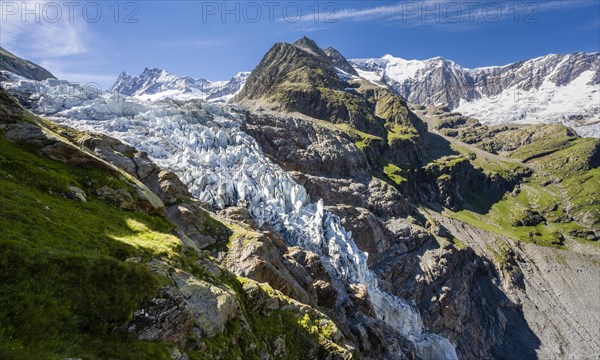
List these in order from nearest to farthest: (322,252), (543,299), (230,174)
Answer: (322,252), (230,174), (543,299)

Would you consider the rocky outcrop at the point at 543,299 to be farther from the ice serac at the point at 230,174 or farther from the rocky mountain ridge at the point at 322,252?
the ice serac at the point at 230,174

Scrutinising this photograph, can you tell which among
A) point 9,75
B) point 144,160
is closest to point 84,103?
point 9,75

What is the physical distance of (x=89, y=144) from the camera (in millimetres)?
42781

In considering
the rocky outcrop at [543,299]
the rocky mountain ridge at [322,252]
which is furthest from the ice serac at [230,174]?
the rocky outcrop at [543,299]

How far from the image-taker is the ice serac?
249 feet

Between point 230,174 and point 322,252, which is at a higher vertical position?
point 230,174

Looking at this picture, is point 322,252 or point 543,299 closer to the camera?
point 322,252

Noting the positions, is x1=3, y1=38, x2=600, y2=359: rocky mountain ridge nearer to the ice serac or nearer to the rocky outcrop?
the ice serac

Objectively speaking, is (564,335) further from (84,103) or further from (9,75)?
(9,75)

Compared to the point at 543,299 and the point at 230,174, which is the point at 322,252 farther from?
the point at 543,299

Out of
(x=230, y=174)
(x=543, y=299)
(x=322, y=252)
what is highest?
(x=230, y=174)

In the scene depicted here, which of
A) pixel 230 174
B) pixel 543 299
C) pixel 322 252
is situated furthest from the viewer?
pixel 543 299

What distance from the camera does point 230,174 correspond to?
91.5 m

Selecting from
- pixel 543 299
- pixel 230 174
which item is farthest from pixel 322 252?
pixel 543 299
